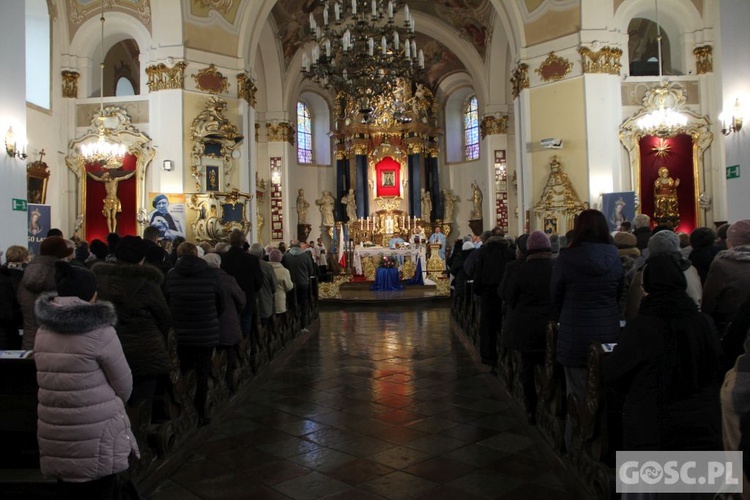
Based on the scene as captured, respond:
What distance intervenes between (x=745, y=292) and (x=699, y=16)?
1356 centimetres

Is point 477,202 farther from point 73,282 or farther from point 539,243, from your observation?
point 73,282

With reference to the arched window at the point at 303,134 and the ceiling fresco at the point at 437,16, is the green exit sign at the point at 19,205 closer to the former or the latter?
the ceiling fresco at the point at 437,16

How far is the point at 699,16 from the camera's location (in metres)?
14.7

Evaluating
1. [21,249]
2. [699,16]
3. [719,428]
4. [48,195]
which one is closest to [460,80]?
[699,16]

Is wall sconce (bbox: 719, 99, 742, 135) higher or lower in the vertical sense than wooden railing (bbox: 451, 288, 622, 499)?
higher

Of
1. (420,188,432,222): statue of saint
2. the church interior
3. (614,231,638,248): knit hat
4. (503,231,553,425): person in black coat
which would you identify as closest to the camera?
(503,231,553,425): person in black coat

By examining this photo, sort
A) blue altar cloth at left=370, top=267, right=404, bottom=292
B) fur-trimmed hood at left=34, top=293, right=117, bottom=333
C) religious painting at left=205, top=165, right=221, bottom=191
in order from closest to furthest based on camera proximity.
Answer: fur-trimmed hood at left=34, top=293, right=117, bottom=333, religious painting at left=205, top=165, right=221, bottom=191, blue altar cloth at left=370, top=267, right=404, bottom=292

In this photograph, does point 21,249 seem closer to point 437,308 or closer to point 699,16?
point 437,308

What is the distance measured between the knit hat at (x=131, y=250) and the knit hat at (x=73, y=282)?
98 cm

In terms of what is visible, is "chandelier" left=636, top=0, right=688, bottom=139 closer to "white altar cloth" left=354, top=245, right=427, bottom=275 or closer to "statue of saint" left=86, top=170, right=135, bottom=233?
"white altar cloth" left=354, top=245, right=427, bottom=275

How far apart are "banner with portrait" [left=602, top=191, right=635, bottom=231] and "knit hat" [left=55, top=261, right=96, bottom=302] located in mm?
11958

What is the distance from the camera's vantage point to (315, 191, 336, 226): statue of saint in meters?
24.7

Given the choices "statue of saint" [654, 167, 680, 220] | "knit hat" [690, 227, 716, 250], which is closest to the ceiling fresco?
"statue of saint" [654, 167, 680, 220]

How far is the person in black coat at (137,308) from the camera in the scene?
382cm
